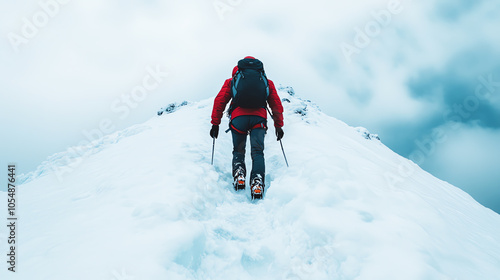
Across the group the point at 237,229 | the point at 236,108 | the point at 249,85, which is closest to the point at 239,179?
the point at 237,229

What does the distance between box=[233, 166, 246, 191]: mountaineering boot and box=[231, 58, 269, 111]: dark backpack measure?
142 cm

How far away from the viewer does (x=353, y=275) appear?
3.06m

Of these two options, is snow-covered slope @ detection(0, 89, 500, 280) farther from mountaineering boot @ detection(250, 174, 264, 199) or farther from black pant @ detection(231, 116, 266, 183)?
black pant @ detection(231, 116, 266, 183)

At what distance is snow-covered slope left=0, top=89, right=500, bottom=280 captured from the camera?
9.93 ft

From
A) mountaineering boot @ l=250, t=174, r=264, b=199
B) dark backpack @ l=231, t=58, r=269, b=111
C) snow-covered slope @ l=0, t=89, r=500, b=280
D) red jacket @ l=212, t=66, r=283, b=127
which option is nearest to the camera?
snow-covered slope @ l=0, t=89, r=500, b=280

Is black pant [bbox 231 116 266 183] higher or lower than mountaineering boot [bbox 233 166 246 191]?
higher

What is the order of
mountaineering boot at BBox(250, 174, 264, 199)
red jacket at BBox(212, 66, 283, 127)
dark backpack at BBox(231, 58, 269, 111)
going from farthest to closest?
1. red jacket at BBox(212, 66, 283, 127)
2. dark backpack at BBox(231, 58, 269, 111)
3. mountaineering boot at BBox(250, 174, 264, 199)

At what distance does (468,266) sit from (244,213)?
3310mm

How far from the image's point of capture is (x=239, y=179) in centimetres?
559

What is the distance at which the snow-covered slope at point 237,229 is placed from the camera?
3025 millimetres

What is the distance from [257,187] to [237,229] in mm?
1085

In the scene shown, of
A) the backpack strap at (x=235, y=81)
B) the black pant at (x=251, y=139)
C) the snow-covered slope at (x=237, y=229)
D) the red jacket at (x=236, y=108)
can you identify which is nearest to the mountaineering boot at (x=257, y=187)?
the snow-covered slope at (x=237, y=229)

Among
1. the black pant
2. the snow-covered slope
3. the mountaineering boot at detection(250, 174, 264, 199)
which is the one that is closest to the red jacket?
the black pant

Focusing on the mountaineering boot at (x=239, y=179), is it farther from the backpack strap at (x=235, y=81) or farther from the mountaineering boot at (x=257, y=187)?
the backpack strap at (x=235, y=81)
